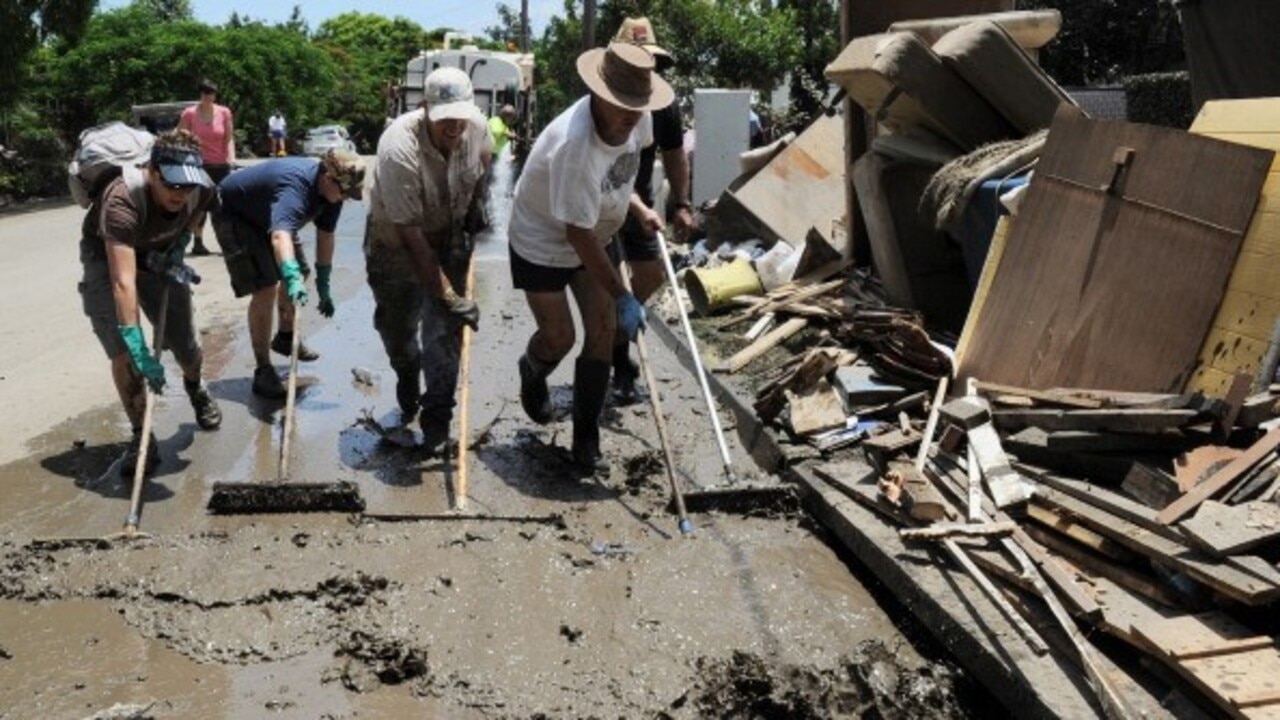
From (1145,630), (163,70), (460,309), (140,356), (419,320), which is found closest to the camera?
(1145,630)

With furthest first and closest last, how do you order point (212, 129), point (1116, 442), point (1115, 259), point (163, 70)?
point (163, 70) → point (212, 129) → point (1115, 259) → point (1116, 442)

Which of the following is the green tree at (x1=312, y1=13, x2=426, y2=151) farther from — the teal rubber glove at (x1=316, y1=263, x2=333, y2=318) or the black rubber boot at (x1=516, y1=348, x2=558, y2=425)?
the black rubber boot at (x1=516, y1=348, x2=558, y2=425)

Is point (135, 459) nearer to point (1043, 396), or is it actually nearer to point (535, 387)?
point (535, 387)

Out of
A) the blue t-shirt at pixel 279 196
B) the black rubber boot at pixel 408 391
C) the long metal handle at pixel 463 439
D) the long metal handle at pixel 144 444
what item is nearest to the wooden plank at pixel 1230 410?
the long metal handle at pixel 463 439

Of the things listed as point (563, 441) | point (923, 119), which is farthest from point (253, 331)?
point (923, 119)

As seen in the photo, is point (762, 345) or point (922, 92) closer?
point (922, 92)

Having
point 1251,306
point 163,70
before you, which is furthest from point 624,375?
point 163,70

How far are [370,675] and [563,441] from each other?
8.86 feet

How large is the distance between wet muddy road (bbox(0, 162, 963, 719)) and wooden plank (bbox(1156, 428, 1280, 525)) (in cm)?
93

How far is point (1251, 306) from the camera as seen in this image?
4.64 metres

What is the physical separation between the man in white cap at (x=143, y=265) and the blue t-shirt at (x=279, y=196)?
0.43 meters

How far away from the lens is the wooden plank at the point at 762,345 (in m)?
7.55

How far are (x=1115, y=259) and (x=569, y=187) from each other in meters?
2.49

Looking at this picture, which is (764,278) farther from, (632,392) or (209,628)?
(209,628)
